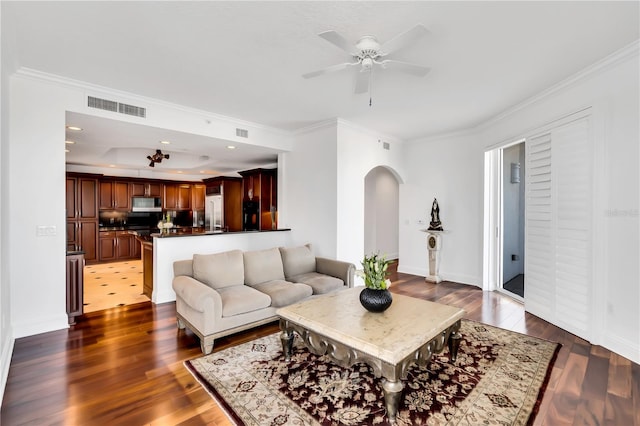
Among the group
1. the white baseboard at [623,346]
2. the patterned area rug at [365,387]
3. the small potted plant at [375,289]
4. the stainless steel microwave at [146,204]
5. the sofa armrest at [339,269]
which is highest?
the stainless steel microwave at [146,204]

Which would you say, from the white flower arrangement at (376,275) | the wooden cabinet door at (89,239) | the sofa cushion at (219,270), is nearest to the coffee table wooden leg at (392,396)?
the white flower arrangement at (376,275)

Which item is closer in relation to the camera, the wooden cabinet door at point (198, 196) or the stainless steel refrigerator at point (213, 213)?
the stainless steel refrigerator at point (213, 213)

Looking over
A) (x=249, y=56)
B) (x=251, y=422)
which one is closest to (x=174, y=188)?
(x=249, y=56)

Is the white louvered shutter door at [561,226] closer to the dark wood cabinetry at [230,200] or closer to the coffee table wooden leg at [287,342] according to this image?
the coffee table wooden leg at [287,342]

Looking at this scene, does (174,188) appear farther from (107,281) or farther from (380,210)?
(380,210)

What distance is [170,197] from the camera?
30.4ft

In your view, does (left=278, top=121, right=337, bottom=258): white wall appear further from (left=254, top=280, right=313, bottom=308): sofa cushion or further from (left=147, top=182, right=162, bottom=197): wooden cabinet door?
(left=147, top=182, right=162, bottom=197): wooden cabinet door

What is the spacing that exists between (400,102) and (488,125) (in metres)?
1.95

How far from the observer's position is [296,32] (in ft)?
8.58

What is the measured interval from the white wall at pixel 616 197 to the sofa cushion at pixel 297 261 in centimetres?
334

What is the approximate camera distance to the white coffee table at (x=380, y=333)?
203 centimetres

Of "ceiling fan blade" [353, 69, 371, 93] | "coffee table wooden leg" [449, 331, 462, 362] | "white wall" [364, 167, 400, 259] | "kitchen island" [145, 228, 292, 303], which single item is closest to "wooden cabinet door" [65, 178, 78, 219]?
"kitchen island" [145, 228, 292, 303]

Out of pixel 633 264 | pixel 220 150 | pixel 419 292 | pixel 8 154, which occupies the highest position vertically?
pixel 220 150

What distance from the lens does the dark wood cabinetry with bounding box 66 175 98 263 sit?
7375 mm
